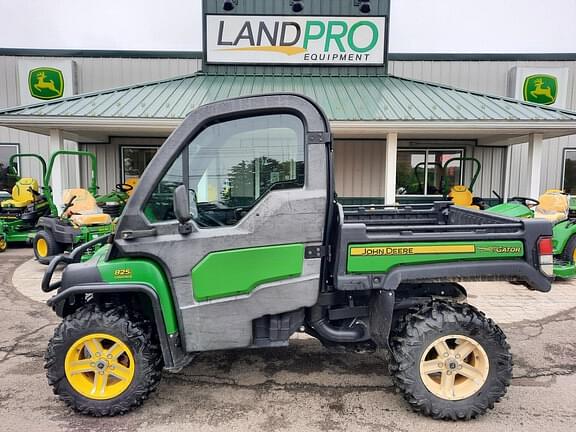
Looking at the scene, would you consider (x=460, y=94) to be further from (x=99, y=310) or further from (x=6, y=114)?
(x=6, y=114)

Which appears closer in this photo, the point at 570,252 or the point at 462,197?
the point at 570,252

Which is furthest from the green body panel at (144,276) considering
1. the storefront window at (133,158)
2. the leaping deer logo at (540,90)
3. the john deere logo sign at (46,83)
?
the leaping deer logo at (540,90)

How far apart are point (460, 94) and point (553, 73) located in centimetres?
519

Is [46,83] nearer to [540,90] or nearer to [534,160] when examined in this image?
[534,160]

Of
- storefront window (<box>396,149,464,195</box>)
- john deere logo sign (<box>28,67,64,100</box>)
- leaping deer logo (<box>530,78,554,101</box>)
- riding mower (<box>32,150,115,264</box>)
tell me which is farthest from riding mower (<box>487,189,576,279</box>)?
john deere logo sign (<box>28,67,64,100</box>)

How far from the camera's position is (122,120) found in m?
7.70

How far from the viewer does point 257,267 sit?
8.48 feet

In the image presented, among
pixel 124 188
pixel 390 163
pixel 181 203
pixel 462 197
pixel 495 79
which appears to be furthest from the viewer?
pixel 495 79

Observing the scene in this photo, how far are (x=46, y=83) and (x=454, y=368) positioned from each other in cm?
1387

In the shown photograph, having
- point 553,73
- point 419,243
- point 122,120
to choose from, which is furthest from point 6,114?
point 553,73

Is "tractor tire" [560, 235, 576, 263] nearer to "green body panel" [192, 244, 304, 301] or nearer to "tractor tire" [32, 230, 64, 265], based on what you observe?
"green body panel" [192, 244, 304, 301]

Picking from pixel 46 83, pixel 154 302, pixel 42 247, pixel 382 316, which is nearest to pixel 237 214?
pixel 154 302

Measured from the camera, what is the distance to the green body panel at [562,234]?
6.36 meters

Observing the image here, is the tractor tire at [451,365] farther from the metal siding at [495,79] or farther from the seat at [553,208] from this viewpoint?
the metal siding at [495,79]
